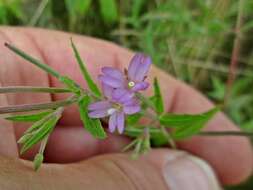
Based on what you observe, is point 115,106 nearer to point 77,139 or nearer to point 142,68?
point 142,68

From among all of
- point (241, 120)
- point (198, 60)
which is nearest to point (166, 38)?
point (198, 60)

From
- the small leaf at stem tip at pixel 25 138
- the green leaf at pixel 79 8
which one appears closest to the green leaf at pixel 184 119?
the small leaf at stem tip at pixel 25 138

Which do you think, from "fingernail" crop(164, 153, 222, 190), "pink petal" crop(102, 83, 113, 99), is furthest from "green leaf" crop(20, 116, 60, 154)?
"fingernail" crop(164, 153, 222, 190)

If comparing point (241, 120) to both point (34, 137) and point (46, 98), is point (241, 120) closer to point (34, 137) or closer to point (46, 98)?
point (46, 98)

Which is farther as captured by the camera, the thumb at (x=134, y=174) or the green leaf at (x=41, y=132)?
the thumb at (x=134, y=174)

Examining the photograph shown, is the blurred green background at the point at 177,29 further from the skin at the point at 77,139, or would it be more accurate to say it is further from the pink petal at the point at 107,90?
the pink petal at the point at 107,90

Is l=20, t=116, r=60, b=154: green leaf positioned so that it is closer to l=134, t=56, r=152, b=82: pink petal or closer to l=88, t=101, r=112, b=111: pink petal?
l=88, t=101, r=112, b=111: pink petal
